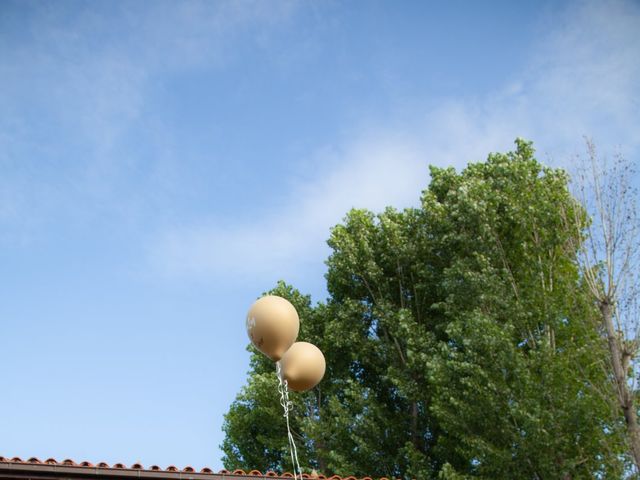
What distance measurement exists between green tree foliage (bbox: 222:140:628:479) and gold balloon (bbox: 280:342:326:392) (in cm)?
641

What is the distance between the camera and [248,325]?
6.24 meters

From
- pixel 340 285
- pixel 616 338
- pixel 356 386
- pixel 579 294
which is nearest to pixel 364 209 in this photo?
pixel 340 285

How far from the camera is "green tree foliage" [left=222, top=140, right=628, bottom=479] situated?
40.2 ft

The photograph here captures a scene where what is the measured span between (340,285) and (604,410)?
25.1 feet

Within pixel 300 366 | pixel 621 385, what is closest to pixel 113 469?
pixel 300 366

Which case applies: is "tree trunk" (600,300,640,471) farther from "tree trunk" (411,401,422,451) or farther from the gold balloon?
the gold balloon

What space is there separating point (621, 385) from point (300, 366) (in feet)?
20.8

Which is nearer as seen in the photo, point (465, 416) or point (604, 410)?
point (604, 410)

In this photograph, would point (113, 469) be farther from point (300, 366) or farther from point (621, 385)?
point (621, 385)

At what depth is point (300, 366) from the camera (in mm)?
6441

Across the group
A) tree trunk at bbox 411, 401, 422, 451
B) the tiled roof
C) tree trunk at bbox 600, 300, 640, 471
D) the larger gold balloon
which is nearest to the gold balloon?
the larger gold balloon

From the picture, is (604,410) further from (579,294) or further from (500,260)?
(500,260)

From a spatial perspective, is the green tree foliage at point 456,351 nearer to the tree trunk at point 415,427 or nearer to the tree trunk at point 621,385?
the tree trunk at point 415,427

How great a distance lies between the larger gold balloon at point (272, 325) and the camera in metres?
6.07
